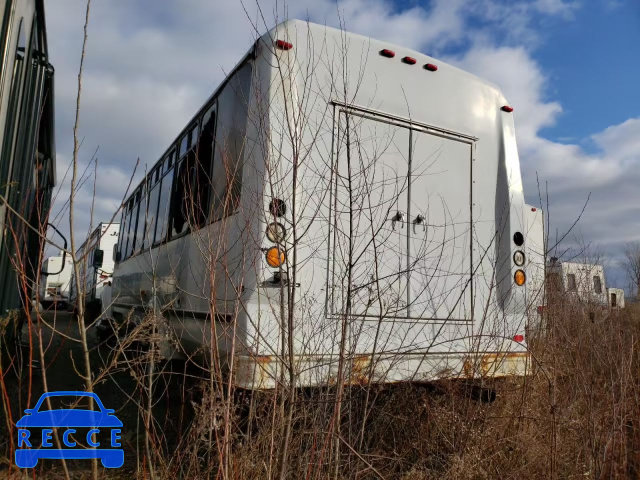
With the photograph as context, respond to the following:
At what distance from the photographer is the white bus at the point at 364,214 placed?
3.21m

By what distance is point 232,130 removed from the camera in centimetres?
389

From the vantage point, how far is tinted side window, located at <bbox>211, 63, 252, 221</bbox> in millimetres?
3600

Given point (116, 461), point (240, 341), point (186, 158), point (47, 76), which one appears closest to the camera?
point (240, 341)

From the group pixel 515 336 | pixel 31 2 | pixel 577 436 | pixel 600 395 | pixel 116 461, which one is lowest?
pixel 116 461

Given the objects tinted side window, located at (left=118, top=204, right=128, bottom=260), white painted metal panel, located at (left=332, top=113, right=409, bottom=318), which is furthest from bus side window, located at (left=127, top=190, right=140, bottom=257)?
white painted metal panel, located at (left=332, top=113, right=409, bottom=318)

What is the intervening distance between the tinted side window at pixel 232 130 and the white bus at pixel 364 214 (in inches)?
0.7

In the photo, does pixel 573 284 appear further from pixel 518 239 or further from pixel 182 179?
pixel 182 179

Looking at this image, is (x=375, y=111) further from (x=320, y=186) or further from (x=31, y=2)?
(x=31, y=2)

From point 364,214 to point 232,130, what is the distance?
3.76 ft

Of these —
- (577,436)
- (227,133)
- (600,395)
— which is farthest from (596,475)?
(227,133)

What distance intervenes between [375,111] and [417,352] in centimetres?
173

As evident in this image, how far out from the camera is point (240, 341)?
295 cm

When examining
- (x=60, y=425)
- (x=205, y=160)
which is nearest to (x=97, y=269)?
(x=205, y=160)

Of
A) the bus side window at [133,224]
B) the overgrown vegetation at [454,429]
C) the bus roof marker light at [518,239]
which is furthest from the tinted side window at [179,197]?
the bus side window at [133,224]
